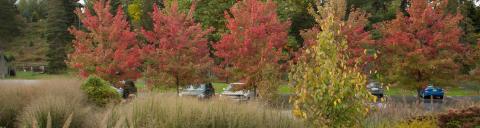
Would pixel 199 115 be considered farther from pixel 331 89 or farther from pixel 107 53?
pixel 107 53

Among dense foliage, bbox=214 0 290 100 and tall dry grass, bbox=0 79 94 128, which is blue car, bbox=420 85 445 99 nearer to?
dense foliage, bbox=214 0 290 100

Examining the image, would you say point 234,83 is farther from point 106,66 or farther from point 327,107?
point 327,107

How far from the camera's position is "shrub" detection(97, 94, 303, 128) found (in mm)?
8422

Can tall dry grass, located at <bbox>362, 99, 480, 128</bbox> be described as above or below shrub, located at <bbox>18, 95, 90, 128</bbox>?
below

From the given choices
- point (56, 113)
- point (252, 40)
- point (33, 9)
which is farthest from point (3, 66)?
point (33, 9)

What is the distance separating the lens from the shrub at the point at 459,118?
11.1 m

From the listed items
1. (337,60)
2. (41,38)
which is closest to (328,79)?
(337,60)

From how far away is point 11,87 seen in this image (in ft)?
44.8

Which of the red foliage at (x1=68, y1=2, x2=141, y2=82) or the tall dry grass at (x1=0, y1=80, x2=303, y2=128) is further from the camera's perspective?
the red foliage at (x1=68, y1=2, x2=141, y2=82)

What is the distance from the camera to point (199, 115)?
8594 mm

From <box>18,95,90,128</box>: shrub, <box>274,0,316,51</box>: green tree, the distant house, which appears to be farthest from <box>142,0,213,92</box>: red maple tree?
the distant house

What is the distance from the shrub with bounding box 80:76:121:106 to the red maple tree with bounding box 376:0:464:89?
13707 mm

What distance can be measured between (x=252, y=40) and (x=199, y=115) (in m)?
14.8

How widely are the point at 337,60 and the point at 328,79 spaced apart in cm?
30
